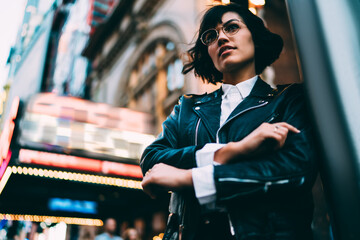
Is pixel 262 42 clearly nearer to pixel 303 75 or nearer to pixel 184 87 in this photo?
pixel 303 75

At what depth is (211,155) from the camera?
128 cm

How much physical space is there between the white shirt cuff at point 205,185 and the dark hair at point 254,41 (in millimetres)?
889

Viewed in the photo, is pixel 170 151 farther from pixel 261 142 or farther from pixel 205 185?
pixel 261 142

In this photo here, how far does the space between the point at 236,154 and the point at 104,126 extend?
942 centimetres

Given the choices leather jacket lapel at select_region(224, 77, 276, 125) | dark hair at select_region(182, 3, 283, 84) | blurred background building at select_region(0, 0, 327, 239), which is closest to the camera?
leather jacket lapel at select_region(224, 77, 276, 125)

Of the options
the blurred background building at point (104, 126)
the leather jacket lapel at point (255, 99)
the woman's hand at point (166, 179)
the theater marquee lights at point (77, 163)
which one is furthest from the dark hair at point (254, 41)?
the theater marquee lights at point (77, 163)

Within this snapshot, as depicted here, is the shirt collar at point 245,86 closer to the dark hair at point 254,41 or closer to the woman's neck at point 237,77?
the woman's neck at point 237,77

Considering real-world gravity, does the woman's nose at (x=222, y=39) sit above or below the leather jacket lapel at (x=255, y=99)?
above

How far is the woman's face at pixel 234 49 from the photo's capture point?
1602 millimetres

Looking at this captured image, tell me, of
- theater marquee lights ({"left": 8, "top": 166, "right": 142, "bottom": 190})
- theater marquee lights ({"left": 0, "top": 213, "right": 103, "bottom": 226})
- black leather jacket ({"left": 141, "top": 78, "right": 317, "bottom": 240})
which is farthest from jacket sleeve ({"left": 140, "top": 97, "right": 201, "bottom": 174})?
theater marquee lights ({"left": 0, "top": 213, "right": 103, "bottom": 226})

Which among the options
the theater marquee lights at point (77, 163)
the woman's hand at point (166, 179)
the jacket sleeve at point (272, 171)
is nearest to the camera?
the jacket sleeve at point (272, 171)

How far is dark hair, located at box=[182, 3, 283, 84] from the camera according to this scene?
1763 mm

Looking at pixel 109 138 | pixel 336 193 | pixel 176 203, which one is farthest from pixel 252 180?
pixel 109 138

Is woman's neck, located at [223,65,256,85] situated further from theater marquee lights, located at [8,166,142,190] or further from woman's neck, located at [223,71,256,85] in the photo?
theater marquee lights, located at [8,166,142,190]
